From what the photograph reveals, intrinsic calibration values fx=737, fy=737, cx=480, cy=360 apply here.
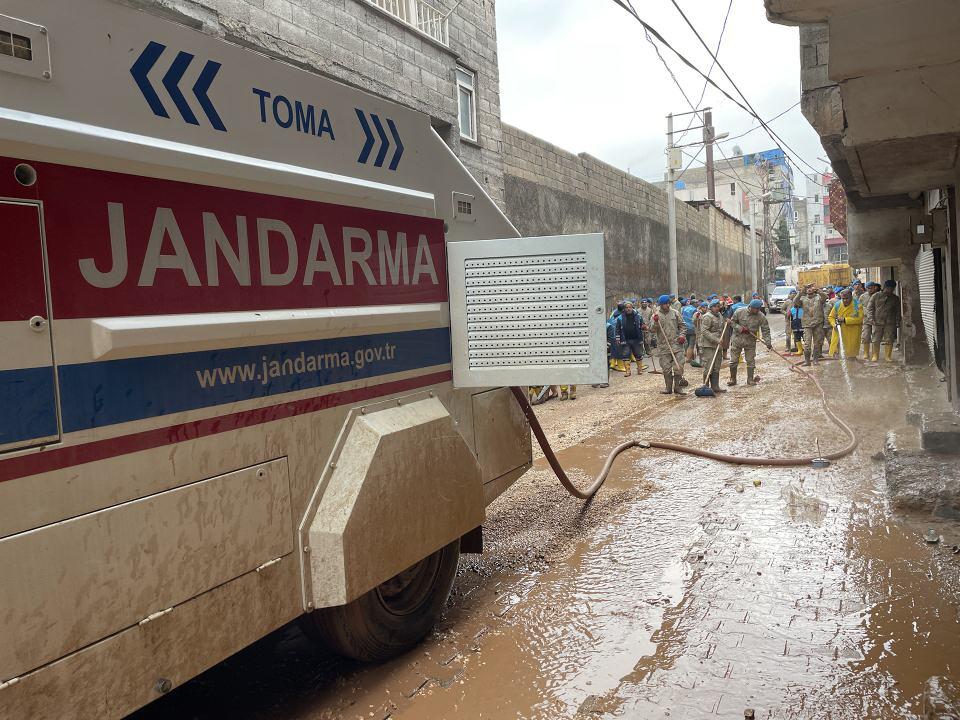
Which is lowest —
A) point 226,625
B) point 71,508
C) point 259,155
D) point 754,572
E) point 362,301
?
point 754,572

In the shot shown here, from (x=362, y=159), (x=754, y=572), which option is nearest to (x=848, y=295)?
(x=754, y=572)

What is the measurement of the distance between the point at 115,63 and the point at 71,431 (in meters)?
1.19

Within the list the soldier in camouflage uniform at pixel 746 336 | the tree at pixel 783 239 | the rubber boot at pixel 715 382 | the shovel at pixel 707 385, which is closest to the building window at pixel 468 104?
the shovel at pixel 707 385

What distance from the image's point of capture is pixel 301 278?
3045mm

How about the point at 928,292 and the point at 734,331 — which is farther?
the point at 734,331

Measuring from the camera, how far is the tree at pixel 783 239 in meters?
82.9

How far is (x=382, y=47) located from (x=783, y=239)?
8086 cm

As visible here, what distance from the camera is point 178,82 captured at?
2600 millimetres

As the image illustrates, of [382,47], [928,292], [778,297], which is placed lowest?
[778,297]

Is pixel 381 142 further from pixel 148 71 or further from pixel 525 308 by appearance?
pixel 148 71

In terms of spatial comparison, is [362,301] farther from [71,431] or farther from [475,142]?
[475,142]

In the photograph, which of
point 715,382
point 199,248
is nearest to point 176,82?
point 199,248

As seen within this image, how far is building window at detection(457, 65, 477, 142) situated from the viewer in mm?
14500

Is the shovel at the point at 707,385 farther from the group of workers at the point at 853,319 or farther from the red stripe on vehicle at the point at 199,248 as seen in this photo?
the red stripe on vehicle at the point at 199,248
